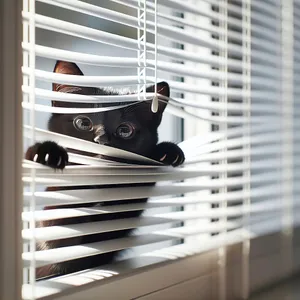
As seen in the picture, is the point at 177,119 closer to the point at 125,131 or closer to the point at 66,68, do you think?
the point at 125,131

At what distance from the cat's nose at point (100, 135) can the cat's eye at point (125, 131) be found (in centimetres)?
5

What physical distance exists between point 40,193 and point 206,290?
51cm

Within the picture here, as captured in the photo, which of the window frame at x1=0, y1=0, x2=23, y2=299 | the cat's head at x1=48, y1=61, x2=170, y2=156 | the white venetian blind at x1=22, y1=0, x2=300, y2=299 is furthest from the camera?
the cat's head at x1=48, y1=61, x2=170, y2=156

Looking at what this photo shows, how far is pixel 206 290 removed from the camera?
1.12 metres

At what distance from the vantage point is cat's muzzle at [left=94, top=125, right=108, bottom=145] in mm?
995

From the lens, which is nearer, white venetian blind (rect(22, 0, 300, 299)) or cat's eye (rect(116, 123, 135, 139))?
white venetian blind (rect(22, 0, 300, 299))

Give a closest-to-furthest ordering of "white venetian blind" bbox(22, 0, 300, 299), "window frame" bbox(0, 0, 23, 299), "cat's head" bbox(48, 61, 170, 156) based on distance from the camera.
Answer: "window frame" bbox(0, 0, 23, 299) → "white venetian blind" bbox(22, 0, 300, 299) → "cat's head" bbox(48, 61, 170, 156)

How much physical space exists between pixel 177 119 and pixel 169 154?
212mm

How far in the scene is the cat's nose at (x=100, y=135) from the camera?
994 millimetres

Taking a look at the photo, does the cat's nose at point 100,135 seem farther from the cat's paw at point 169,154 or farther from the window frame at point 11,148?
the window frame at point 11,148

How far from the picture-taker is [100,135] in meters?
1.00

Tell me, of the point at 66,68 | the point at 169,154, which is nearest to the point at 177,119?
the point at 169,154

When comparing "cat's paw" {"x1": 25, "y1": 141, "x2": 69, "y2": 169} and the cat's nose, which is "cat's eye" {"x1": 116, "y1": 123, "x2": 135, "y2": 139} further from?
"cat's paw" {"x1": 25, "y1": 141, "x2": 69, "y2": 169}

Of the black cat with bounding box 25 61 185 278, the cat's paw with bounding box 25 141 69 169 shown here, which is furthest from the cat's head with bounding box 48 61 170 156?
the cat's paw with bounding box 25 141 69 169
